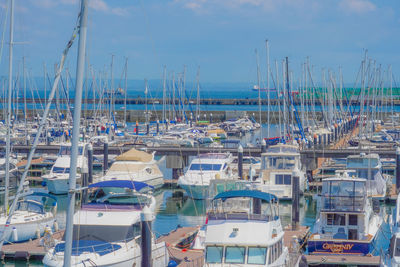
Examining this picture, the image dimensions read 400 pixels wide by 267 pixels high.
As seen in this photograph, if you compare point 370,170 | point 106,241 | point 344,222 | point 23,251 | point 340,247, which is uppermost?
point 370,170

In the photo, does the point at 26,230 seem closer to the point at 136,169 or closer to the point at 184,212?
the point at 184,212

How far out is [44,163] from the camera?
180 feet

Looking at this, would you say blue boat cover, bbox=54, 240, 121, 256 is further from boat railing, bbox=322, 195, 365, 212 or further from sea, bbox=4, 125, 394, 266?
sea, bbox=4, 125, 394, 266

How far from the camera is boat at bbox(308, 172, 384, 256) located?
2655cm

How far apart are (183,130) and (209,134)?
5027 millimetres

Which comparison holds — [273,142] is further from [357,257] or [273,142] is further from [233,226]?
[233,226]

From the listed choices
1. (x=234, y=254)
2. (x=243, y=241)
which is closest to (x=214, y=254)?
(x=234, y=254)

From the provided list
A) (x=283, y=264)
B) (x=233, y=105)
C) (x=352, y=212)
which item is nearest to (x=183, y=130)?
(x=352, y=212)

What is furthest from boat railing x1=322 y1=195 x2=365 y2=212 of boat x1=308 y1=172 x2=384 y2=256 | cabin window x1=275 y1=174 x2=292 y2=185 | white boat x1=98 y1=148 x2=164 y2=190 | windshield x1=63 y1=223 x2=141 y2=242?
white boat x1=98 y1=148 x2=164 y2=190

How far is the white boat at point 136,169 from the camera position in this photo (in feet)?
141

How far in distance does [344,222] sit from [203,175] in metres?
14.3

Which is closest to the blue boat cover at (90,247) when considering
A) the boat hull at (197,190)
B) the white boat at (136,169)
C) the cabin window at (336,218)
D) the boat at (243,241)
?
the boat at (243,241)

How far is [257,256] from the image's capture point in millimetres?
21500

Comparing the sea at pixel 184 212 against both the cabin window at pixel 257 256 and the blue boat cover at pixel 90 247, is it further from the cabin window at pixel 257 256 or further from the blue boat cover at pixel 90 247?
the cabin window at pixel 257 256
